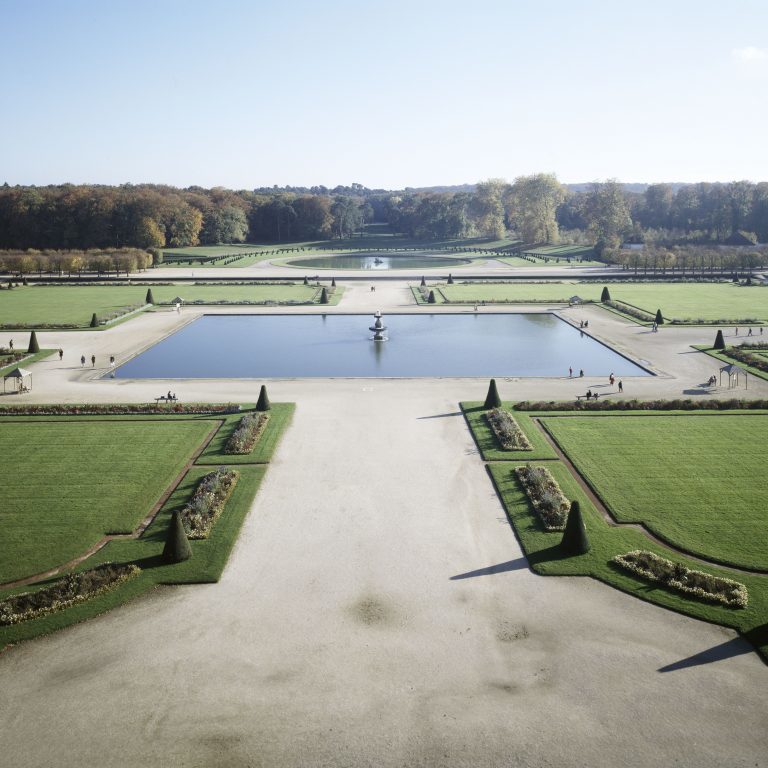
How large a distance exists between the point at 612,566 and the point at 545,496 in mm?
4075

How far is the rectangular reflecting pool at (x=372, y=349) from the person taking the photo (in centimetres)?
4397

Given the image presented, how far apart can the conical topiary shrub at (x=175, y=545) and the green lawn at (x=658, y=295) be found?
164 feet

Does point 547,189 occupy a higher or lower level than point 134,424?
higher

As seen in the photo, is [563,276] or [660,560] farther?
[563,276]

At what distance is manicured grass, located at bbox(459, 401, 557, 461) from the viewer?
93.4ft

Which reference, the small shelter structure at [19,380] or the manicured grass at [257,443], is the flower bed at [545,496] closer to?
the manicured grass at [257,443]

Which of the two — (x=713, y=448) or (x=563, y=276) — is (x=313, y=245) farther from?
(x=713, y=448)

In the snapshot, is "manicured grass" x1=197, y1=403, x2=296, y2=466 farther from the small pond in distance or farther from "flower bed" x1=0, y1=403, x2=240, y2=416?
the small pond in distance

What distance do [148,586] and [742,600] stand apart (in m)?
15.1

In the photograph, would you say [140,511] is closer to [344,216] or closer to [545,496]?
[545,496]

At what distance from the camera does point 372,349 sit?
50312 mm

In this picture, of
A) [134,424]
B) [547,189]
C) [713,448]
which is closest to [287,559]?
[134,424]

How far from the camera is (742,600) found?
17953 mm

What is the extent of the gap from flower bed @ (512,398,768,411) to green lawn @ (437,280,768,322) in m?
25.7
